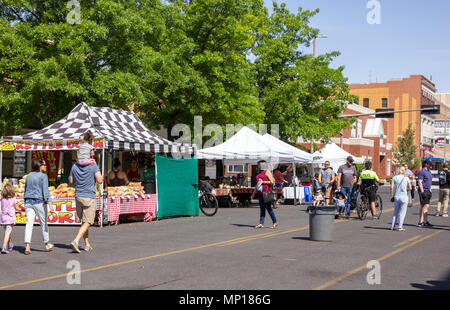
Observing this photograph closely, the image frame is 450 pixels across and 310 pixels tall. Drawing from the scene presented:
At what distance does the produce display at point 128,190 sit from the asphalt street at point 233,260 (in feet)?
5.78

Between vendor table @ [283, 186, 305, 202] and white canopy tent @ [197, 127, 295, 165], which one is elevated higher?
white canopy tent @ [197, 127, 295, 165]

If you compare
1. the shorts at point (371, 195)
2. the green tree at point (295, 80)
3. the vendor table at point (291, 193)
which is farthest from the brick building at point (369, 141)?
the shorts at point (371, 195)

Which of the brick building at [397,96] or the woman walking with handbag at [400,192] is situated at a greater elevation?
the brick building at [397,96]

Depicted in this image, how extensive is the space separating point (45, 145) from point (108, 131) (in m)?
1.84

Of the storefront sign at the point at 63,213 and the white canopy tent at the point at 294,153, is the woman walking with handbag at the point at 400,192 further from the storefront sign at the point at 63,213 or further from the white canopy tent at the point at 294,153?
the white canopy tent at the point at 294,153

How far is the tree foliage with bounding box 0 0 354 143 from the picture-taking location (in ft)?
71.2

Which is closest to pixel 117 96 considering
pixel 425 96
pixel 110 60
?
pixel 110 60

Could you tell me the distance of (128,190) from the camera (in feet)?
57.2

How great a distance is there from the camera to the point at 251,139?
25734mm

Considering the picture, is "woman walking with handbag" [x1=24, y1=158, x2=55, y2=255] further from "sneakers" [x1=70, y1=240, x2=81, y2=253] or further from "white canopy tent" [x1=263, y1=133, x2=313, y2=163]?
"white canopy tent" [x1=263, y1=133, x2=313, y2=163]

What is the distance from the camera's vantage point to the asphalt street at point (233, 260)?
7488mm

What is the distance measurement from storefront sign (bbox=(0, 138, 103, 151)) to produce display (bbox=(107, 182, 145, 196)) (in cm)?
142

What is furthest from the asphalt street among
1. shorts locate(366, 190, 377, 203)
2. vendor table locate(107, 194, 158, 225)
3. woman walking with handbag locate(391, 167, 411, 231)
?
shorts locate(366, 190, 377, 203)
